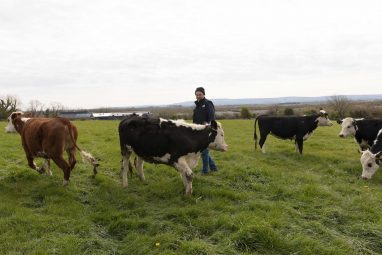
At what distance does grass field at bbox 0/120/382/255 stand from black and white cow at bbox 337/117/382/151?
8.36ft

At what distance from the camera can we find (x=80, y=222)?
6.33 metres

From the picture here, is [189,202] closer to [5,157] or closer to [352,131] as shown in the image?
[5,157]

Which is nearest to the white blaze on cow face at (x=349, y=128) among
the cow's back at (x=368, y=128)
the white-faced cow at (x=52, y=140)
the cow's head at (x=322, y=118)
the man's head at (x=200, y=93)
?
the cow's back at (x=368, y=128)

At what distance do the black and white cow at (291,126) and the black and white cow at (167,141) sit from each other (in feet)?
19.7

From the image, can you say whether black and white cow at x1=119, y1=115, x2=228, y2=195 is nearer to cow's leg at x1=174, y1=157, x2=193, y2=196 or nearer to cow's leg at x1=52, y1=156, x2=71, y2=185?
cow's leg at x1=174, y1=157, x2=193, y2=196

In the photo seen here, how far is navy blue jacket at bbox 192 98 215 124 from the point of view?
378 inches

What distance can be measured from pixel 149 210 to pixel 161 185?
165cm

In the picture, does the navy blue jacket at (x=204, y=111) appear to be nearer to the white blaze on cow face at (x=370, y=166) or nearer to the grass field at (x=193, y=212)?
the grass field at (x=193, y=212)

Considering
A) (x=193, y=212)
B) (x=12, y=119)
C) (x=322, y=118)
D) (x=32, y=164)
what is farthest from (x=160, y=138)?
(x=322, y=118)

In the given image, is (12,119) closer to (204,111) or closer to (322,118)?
(204,111)

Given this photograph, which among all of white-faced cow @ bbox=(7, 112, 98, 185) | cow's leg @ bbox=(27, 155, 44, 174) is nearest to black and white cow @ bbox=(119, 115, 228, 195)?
white-faced cow @ bbox=(7, 112, 98, 185)

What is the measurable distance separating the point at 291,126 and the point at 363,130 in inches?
98.0

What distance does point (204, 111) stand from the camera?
9.66 m

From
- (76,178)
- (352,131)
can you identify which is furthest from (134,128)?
(352,131)
